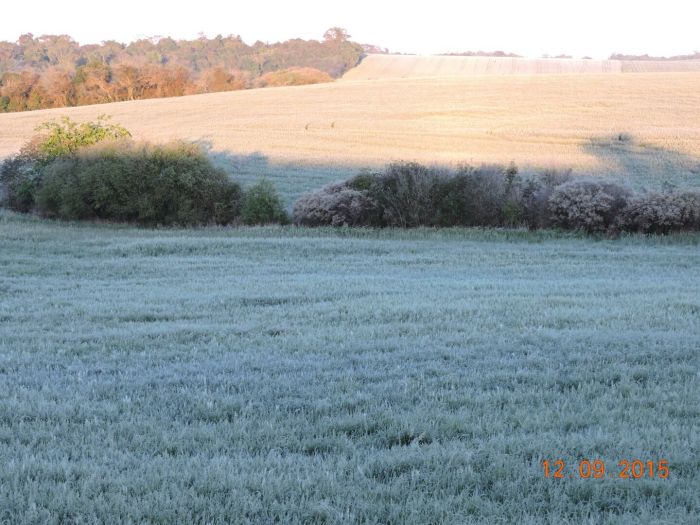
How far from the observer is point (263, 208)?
87.0ft

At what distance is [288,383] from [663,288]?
9196mm

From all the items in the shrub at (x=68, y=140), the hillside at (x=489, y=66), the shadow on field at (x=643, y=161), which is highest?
the hillside at (x=489, y=66)

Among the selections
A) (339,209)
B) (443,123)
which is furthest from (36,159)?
(443,123)

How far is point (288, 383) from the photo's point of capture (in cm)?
671

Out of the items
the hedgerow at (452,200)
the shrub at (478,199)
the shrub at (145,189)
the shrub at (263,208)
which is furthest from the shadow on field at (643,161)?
the shrub at (145,189)

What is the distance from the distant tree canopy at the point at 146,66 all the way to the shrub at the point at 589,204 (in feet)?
208

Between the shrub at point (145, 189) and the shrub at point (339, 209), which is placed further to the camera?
the shrub at point (145, 189)

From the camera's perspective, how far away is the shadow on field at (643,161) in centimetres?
3466

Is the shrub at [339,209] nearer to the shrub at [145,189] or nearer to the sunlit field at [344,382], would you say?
the shrub at [145,189]

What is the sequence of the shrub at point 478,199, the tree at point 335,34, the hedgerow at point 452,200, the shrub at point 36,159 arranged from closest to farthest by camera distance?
1. the hedgerow at point 452,200
2. the shrub at point 478,199
3. the shrub at point 36,159
4. the tree at point 335,34

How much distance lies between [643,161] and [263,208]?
2096 cm

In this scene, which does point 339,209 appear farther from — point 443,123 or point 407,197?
point 443,123

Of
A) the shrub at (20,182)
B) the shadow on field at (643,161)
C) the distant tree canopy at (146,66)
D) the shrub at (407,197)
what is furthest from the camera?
the distant tree canopy at (146,66)

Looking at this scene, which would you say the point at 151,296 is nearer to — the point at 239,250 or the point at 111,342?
the point at 111,342
